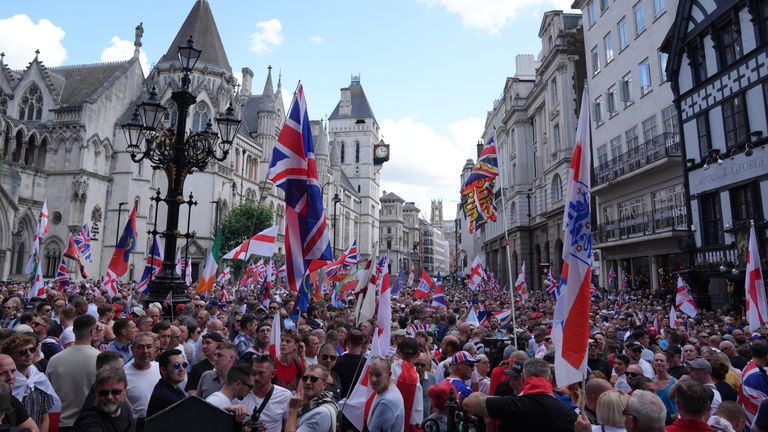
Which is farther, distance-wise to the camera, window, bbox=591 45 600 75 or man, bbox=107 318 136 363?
window, bbox=591 45 600 75

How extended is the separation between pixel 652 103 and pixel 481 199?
15154 mm

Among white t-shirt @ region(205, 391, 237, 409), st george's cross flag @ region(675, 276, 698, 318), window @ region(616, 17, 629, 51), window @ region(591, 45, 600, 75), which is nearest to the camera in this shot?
white t-shirt @ region(205, 391, 237, 409)

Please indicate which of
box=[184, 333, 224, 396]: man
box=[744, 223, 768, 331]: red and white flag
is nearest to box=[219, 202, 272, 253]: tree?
box=[744, 223, 768, 331]: red and white flag

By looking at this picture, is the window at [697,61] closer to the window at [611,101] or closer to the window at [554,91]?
the window at [611,101]

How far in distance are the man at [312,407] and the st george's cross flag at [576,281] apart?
7.31 ft

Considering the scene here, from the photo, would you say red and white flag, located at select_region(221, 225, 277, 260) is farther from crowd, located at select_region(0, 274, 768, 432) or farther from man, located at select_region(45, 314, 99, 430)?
man, located at select_region(45, 314, 99, 430)

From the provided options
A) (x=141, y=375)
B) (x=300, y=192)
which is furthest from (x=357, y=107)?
(x=141, y=375)

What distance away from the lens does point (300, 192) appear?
6.64 metres

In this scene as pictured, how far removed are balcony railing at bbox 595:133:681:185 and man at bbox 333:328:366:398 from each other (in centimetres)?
2199

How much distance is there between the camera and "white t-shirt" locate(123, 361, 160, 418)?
4543mm

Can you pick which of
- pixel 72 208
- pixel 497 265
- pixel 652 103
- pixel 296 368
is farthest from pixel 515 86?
pixel 296 368

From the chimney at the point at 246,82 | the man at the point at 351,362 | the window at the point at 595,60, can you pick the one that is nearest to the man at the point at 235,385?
the man at the point at 351,362

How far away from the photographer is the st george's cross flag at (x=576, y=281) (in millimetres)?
4543

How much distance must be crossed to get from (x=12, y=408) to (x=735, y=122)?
23250 millimetres
